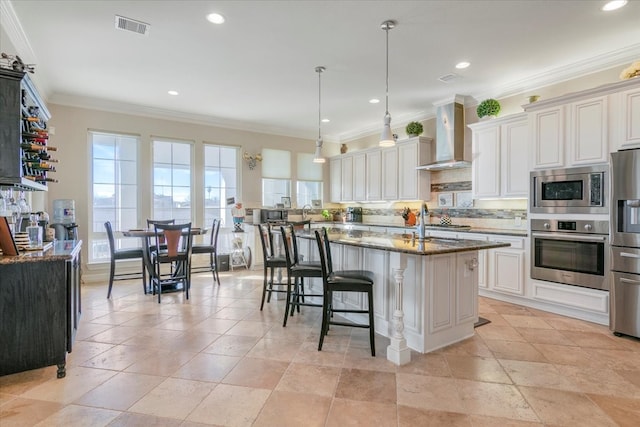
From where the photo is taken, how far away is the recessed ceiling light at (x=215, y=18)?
286 cm

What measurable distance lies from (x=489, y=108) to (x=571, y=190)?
160 centimetres

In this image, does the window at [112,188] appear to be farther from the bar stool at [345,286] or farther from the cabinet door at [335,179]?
the bar stool at [345,286]

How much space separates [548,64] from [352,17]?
8.48 feet

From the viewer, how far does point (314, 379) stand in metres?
2.26

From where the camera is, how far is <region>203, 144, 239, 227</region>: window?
623 centimetres

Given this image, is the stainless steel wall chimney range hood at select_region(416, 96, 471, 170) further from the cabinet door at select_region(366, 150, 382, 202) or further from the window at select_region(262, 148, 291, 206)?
the window at select_region(262, 148, 291, 206)

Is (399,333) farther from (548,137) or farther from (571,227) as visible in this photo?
(548,137)

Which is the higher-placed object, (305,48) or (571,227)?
Answer: (305,48)

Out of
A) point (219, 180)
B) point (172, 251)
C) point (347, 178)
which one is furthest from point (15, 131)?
point (347, 178)

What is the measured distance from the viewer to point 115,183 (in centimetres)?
545

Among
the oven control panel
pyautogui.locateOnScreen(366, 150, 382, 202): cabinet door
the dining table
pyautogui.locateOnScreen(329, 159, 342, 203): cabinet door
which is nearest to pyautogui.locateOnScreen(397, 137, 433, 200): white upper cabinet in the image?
pyautogui.locateOnScreen(366, 150, 382, 202): cabinet door

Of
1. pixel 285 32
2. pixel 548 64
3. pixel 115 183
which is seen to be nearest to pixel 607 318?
pixel 548 64

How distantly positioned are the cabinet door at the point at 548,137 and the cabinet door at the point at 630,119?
1.66 feet

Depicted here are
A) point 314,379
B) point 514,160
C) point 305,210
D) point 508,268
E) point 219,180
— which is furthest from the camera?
point 305,210
